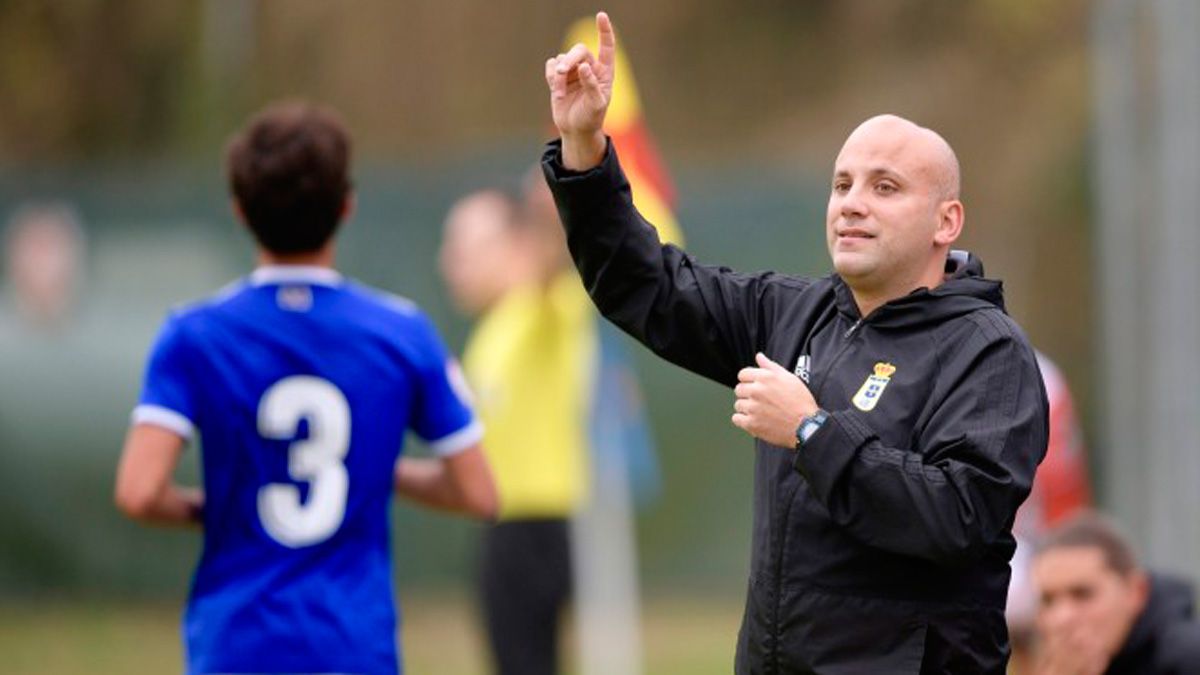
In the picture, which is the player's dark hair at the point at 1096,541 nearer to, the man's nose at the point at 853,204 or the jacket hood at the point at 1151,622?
the jacket hood at the point at 1151,622

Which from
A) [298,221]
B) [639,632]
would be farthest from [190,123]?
[298,221]

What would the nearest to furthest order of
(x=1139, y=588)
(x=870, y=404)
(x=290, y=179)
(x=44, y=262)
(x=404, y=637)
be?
(x=870, y=404), (x=290, y=179), (x=1139, y=588), (x=404, y=637), (x=44, y=262)

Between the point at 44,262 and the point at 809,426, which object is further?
the point at 44,262

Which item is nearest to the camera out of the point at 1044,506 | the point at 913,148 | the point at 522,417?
the point at 913,148

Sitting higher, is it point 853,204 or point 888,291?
point 853,204

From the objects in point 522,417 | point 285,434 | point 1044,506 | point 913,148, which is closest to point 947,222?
point 913,148

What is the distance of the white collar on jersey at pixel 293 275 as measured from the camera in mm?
4863

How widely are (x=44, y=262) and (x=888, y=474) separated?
11.0 meters

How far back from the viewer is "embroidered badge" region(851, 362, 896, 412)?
149 inches

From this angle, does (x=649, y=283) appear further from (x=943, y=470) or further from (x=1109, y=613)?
(x=1109, y=613)

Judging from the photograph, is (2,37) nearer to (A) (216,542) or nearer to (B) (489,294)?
(B) (489,294)

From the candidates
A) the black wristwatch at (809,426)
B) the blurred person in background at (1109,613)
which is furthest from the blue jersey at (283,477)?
the blurred person in background at (1109,613)

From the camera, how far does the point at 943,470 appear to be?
3619 mm

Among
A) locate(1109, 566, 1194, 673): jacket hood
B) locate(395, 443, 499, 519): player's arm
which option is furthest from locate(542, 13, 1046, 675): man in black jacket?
locate(1109, 566, 1194, 673): jacket hood
